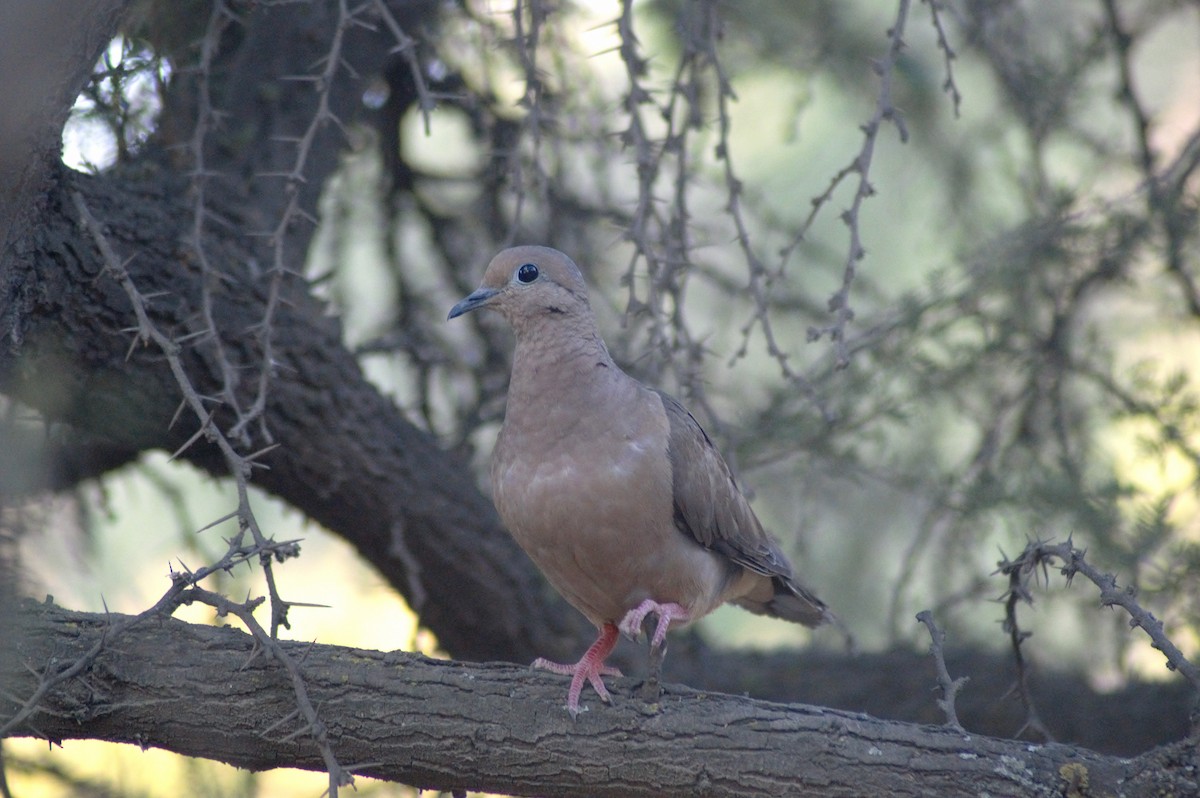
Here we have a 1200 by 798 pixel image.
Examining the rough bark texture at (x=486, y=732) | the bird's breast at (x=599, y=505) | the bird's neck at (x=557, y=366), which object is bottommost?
the rough bark texture at (x=486, y=732)

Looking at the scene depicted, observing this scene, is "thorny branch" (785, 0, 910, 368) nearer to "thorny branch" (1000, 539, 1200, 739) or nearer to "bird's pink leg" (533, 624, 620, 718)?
"thorny branch" (1000, 539, 1200, 739)

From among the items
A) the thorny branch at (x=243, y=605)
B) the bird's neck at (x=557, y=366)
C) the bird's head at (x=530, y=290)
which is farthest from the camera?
Answer: the bird's head at (x=530, y=290)

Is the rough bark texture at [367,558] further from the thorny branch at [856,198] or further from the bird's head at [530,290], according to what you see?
the thorny branch at [856,198]

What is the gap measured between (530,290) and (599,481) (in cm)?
64

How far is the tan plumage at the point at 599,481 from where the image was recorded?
3.09m

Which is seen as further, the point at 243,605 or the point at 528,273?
the point at 528,273

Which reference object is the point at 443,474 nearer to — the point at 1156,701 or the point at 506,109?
the point at 506,109

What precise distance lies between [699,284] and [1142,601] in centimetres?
277

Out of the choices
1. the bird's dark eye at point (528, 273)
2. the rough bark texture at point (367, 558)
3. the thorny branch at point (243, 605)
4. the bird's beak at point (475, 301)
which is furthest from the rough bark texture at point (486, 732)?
the bird's dark eye at point (528, 273)

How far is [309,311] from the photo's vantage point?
375cm

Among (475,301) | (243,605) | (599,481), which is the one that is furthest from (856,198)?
(243,605)

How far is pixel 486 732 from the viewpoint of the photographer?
2699mm

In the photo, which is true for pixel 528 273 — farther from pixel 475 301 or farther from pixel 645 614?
pixel 645 614

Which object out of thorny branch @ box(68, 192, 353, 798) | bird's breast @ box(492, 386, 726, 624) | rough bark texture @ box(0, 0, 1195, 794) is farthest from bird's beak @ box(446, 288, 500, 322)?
thorny branch @ box(68, 192, 353, 798)
